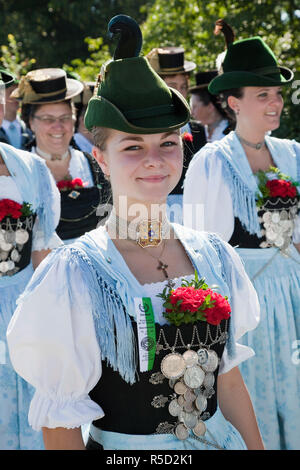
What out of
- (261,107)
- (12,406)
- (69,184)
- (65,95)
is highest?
(65,95)

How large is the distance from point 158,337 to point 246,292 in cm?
41

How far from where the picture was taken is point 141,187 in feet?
7.22

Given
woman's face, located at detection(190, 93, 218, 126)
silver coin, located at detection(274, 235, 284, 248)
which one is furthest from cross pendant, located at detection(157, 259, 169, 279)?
woman's face, located at detection(190, 93, 218, 126)

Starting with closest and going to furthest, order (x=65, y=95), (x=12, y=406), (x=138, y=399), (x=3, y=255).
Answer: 1. (x=138, y=399)
2. (x=12, y=406)
3. (x=3, y=255)
4. (x=65, y=95)

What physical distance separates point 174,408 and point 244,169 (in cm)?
230

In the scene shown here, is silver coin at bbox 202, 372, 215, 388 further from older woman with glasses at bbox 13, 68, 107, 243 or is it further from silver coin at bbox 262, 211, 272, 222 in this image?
older woman with glasses at bbox 13, 68, 107, 243

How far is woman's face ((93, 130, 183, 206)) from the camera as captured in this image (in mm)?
2189

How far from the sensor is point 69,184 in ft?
17.8

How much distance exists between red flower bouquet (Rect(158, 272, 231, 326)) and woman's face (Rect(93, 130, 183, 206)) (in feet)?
0.98

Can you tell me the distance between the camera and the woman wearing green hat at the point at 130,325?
2.04 metres

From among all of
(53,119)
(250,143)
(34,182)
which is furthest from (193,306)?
(53,119)

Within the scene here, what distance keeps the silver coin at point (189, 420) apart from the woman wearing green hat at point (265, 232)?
6.44 feet

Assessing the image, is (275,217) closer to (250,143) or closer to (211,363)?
(250,143)
